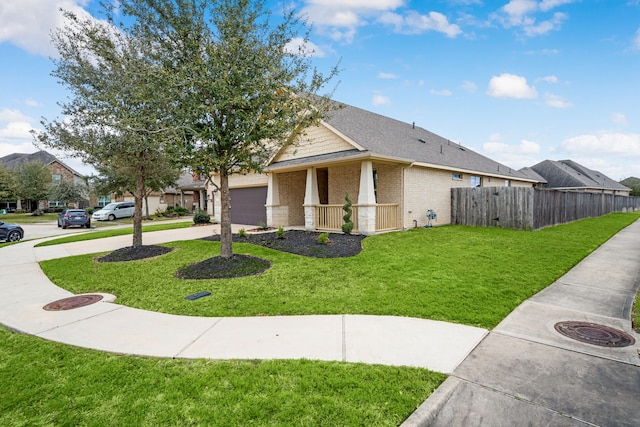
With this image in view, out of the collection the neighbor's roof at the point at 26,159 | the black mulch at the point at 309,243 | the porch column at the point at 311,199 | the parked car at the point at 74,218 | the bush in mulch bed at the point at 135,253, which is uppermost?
the neighbor's roof at the point at 26,159

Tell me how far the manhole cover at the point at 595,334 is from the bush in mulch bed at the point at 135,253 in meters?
10.0

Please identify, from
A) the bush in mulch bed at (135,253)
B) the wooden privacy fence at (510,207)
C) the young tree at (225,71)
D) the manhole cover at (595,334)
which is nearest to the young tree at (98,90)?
the young tree at (225,71)

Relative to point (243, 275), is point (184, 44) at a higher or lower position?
higher

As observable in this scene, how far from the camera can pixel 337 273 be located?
22.7 feet

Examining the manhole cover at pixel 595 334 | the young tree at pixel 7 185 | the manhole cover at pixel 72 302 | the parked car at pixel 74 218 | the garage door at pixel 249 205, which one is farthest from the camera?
the young tree at pixel 7 185

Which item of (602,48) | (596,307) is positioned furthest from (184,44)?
(602,48)

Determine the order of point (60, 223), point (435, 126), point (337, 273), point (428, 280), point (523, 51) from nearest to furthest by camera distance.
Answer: point (428, 280)
point (337, 273)
point (523, 51)
point (60, 223)
point (435, 126)

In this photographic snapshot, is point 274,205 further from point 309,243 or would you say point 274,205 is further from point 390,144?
point 390,144

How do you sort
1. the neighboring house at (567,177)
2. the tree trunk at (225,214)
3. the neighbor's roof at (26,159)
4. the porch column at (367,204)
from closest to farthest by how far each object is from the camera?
→ the tree trunk at (225,214), the porch column at (367,204), the neighboring house at (567,177), the neighbor's roof at (26,159)

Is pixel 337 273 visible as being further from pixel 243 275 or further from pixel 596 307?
pixel 596 307

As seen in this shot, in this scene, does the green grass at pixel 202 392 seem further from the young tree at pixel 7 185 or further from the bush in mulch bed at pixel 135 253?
the young tree at pixel 7 185

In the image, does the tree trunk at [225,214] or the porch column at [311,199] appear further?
the porch column at [311,199]

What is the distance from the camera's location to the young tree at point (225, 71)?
6605 mm

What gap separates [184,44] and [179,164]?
271 centimetres
